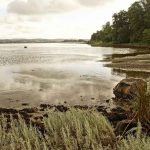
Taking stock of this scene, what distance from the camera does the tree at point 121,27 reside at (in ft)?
333

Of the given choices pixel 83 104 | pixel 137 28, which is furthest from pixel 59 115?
pixel 137 28

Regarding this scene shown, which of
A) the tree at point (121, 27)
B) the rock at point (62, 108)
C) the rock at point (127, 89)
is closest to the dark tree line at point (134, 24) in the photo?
the tree at point (121, 27)

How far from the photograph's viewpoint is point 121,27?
10631cm

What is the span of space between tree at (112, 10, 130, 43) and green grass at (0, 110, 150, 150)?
94084 millimetres

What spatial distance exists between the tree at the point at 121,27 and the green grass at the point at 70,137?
9408cm

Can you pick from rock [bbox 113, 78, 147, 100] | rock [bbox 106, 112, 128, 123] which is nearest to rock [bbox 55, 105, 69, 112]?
rock [bbox 106, 112, 128, 123]

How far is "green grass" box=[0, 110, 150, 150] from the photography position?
733cm

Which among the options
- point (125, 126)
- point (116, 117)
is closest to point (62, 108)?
point (116, 117)

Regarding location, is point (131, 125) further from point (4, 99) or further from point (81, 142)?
point (4, 99)

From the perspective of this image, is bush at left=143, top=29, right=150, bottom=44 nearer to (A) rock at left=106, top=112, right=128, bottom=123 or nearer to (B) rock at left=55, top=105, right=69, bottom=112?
(B) rock at left=55, top=105, right=69, bottom=112

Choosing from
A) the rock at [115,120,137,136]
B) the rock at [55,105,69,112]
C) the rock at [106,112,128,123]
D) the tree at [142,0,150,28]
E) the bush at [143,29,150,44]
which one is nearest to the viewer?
the rock at [115,120,137,136]

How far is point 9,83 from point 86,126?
1476cm

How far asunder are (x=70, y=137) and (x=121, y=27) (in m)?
101

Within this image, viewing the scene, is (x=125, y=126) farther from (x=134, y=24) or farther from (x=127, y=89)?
(x=134, y=24)
